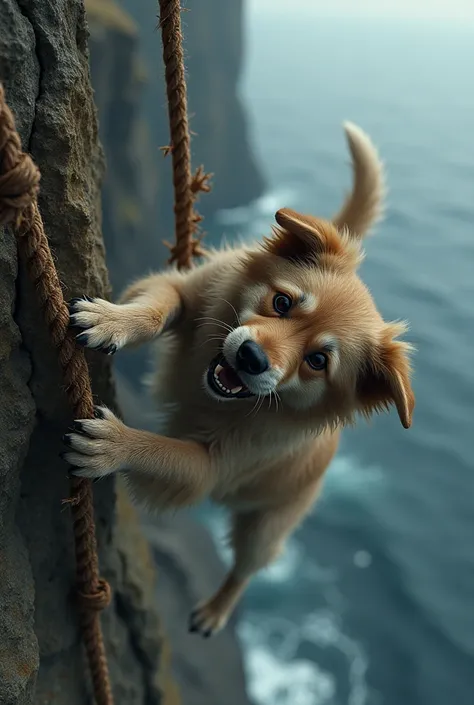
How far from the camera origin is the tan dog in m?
2.03

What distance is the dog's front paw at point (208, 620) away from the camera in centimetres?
377

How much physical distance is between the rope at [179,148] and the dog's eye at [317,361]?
1.00 m

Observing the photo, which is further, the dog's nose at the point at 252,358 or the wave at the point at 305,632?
the wave at the point at 305,632

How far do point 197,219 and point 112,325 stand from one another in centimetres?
94

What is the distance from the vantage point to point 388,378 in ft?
7.00

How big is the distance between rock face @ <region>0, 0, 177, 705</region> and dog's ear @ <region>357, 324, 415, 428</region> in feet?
3.34

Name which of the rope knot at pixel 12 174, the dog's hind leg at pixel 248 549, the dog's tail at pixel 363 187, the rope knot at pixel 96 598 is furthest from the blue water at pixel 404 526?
the rope knot at pixel 12 174

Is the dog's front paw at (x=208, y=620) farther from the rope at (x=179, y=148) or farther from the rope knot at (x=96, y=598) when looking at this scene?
the rope at (x=179, y=148)

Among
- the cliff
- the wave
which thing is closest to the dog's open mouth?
the cliff

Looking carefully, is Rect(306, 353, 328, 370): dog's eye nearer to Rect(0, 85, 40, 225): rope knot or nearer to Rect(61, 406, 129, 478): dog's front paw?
Rect(61, 406, 129, 478): dog's front paw

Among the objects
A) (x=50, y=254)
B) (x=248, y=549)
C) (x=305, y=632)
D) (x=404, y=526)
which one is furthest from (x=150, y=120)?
(x=50, y=254)

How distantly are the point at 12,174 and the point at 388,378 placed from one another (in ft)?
4.44

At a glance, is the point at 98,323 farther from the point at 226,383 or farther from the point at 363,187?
the point at 363,187

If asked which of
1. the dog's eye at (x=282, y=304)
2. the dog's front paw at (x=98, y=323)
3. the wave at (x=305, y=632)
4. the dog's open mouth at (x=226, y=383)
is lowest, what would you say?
the wave at (x=305, y=632)
